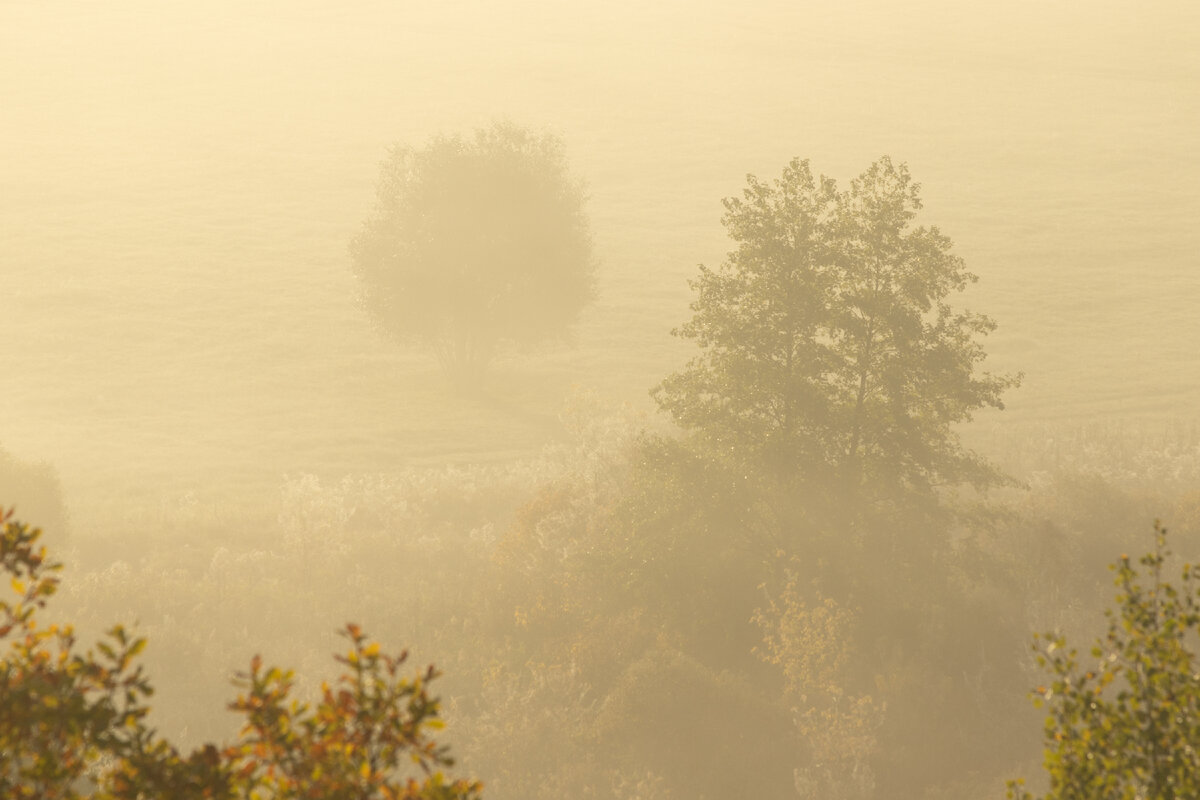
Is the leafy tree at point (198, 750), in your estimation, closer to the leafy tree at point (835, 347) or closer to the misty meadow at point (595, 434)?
the misty meadow at point (595, 434)

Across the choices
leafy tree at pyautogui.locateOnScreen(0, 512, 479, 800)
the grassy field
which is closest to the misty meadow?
leafy tree at pyautogui.locateOnScreen(0, 512, 479, 800)

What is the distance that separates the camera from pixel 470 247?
182ft

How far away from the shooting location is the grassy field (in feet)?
179

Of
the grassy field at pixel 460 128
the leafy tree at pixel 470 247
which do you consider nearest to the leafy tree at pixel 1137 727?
the grassy field at pixel 460 128

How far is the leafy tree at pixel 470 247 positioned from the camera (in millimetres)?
55156

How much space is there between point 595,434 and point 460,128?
6257 centimetres

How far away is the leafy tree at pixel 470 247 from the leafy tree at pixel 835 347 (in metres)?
29.5

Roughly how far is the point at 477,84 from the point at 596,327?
57.9 metres

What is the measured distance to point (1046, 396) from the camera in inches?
2212

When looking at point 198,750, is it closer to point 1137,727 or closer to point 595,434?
point 1137,727

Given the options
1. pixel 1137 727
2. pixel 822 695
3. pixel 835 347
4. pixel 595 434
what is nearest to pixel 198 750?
pixel 1137 727

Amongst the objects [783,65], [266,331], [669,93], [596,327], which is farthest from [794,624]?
[783,65]

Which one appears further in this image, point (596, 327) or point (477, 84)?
point (477, 84)

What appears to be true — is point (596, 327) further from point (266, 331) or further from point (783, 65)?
point (783, 65)
